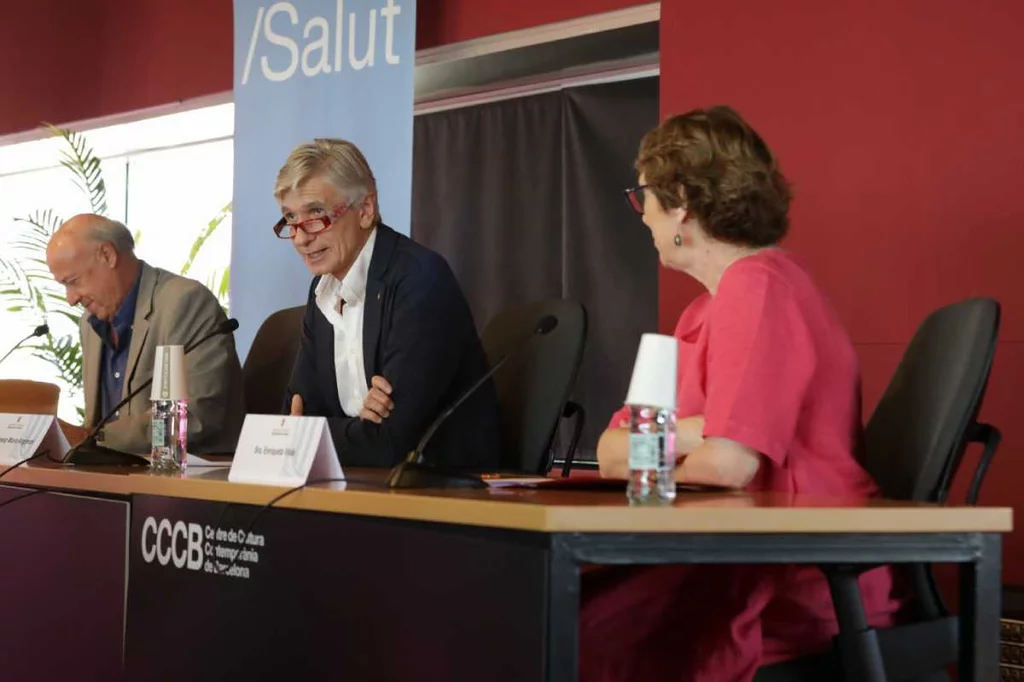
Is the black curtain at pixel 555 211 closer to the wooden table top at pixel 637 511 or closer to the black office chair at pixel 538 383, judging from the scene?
the black office chair at pixel 538 383

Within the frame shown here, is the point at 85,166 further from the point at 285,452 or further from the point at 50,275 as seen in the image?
the point at 285,452

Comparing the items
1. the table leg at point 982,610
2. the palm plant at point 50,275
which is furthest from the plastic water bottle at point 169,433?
the palm plant at point 50,275

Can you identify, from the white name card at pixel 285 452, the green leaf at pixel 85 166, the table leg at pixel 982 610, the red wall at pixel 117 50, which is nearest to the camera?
the table leg at pixel 982 610

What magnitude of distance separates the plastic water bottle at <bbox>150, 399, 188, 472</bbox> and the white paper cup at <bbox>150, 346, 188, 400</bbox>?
0.02 m

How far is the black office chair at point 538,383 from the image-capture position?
2699 millimetres

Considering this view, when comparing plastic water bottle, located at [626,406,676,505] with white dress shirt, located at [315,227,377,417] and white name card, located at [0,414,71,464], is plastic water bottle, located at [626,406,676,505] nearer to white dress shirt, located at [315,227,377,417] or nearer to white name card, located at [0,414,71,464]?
white dress shirt, located at [315,227,377,417]

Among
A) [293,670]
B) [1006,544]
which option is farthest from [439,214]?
[293,670]

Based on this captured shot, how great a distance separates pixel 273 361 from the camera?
3527mm

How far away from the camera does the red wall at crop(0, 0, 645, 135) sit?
4977mm

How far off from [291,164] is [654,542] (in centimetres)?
187

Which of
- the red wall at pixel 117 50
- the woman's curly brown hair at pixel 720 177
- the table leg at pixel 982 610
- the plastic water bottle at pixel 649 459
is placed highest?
the red wall at pixel 117 50

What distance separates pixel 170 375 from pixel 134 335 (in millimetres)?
1005

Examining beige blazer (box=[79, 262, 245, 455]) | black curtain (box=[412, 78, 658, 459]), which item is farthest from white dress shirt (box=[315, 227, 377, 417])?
black curtain (box=[412, 78, 658, 459])

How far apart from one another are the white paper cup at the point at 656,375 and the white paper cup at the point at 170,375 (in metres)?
1.21
